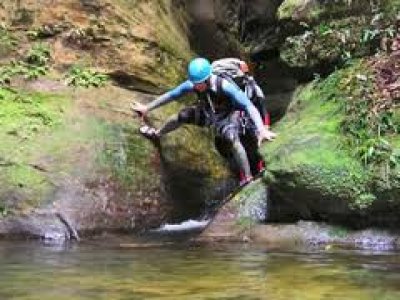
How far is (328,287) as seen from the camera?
5.40 m

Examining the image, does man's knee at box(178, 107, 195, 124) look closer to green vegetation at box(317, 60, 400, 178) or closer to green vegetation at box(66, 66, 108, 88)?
green vegetation at box(66, 66, 108, 88)

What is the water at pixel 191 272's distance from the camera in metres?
5.15

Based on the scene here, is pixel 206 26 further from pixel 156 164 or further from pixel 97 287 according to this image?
pixel 97 287

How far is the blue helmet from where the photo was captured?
966cm

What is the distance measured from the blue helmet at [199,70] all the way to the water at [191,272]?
8.61ft

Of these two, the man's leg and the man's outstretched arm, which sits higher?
the man's outstretched arm

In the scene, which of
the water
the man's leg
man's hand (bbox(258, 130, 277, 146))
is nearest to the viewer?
the water

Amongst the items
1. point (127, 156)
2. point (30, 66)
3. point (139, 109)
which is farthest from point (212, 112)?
point (30, 66)

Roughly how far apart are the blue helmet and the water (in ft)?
8.61

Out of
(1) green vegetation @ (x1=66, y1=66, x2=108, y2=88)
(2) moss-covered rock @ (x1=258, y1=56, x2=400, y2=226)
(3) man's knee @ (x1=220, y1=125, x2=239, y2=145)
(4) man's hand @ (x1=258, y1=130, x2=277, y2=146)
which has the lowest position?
(2) moss-covered rock @ (x1=258, y1=56, x2=400, y2=226)

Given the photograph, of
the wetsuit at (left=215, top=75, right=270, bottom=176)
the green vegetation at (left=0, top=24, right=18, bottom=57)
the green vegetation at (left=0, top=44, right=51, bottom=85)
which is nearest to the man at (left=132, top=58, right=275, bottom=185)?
the wetsuit at (left=215, top=75, right=270, bottom=176)

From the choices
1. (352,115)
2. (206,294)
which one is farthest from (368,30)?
(206,294)

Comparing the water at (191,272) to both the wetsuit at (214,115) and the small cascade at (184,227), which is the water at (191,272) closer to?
the small cascade at (184,227)

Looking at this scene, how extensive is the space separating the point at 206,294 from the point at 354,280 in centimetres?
136
